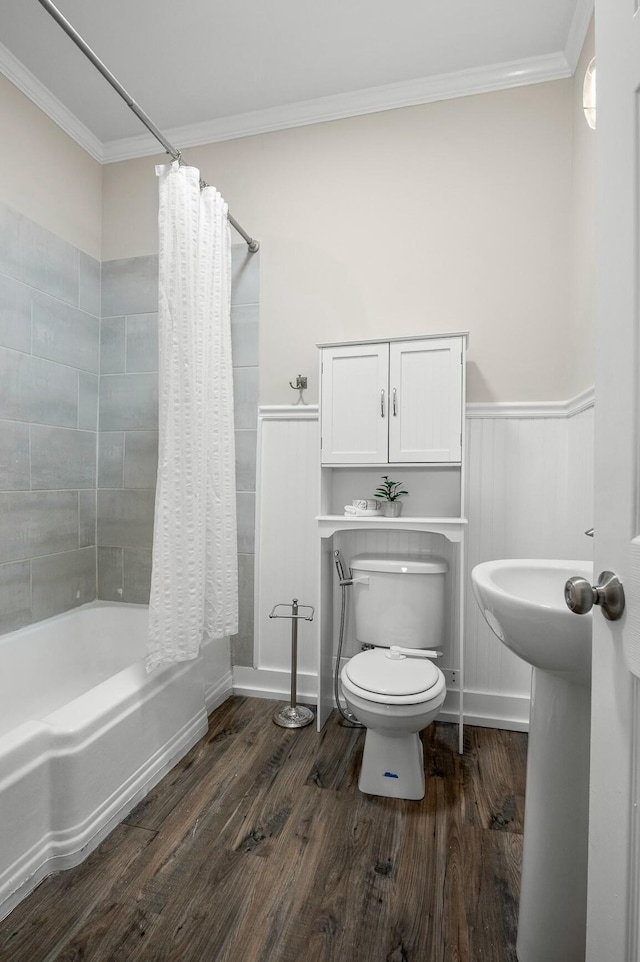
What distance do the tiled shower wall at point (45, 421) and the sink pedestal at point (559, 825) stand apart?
80.8 inches

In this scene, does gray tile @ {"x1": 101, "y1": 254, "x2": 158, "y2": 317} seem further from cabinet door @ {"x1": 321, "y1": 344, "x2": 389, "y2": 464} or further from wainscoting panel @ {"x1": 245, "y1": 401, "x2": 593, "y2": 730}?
cabinet door @ {"x1": 321, "y1": 344, "x2": 389, "y2": 464}

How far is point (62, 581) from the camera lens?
247cm

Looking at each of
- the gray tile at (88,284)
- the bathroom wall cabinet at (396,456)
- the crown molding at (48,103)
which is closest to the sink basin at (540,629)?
the bathroom wall cabinet at (396,456)

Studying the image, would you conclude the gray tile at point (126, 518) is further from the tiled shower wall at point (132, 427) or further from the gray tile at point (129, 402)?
the gray tile at point (129, 402)

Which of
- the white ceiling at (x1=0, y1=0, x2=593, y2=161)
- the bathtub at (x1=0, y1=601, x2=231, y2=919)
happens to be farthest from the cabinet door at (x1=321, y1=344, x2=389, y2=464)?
the white ceiling at (x1=0, y1=0, x2=593, y2=161)

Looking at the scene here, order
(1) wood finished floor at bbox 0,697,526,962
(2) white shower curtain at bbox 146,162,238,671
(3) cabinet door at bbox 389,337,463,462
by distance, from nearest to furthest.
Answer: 1. (1) wood finished floor at bbox 0,697,526,962
2. (2) white shower curtain at bbox 146,162,238,671
3. (3) cabinet door at bbox 389,337,463,462

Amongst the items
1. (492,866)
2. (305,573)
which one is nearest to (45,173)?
(305,573)

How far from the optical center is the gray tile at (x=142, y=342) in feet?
8.63

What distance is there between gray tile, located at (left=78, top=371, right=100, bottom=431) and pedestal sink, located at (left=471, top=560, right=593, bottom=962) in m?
2.19

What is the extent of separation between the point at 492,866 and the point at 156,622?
4.22 feet

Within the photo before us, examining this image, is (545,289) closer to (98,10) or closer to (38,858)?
(98,10)

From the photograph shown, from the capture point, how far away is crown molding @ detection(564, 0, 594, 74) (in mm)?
1847

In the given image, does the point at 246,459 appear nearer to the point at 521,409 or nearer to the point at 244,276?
the point at 244,276

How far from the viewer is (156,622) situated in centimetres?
187
